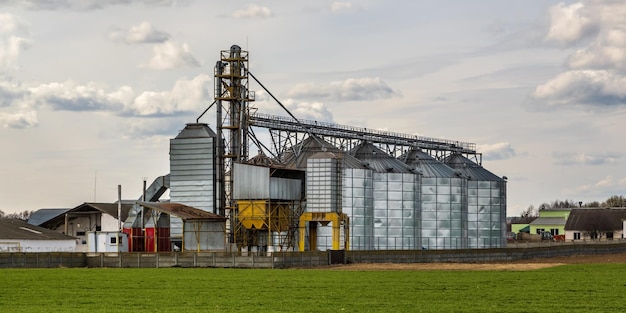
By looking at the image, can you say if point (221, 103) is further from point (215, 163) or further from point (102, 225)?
point (102, 225)

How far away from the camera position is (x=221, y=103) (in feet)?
321

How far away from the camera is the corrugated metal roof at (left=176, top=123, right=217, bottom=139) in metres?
95.8

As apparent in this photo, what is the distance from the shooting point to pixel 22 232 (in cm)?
9175

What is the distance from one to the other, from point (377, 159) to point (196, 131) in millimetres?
22508

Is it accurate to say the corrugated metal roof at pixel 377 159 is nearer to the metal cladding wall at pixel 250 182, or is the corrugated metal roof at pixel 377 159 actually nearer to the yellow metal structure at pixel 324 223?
the yellow metal structure at pixel 324 223

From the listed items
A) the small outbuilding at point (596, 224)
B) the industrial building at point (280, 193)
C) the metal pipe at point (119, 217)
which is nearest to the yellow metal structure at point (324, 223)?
the industrial building at point (280, 193)

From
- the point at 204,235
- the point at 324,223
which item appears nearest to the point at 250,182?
the point at 204,235

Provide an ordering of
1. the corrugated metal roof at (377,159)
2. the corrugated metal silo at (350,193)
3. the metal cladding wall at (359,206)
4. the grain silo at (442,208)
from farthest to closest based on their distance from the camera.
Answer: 1. the grain silo at (442,208)
2. the corrugated metal roof at (377,159)
3. the metal cladding wall at (359,206)
4. the corrugated metal silo at (350,193)

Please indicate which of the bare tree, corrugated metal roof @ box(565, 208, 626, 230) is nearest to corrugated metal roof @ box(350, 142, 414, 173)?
the bare tree

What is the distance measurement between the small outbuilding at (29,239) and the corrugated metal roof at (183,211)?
9.01m

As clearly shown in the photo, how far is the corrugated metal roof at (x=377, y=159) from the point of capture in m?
108

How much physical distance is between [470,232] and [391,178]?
16.8 m

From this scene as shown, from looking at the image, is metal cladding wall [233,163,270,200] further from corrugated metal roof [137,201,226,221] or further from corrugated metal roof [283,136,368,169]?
corrugated metal roof [283,136,368,169]

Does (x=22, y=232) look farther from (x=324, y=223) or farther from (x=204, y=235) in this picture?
(x=324, y=223)
